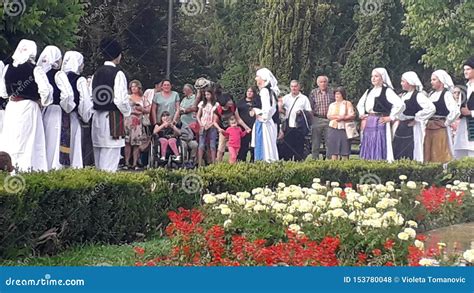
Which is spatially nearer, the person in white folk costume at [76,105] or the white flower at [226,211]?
the white flower at [226,211]

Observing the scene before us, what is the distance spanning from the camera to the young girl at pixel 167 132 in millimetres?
15922

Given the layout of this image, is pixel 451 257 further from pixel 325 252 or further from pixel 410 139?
pixel 410 139

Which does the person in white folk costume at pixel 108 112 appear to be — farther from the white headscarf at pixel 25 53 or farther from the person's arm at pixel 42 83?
the white headscarf at pixel 25 53

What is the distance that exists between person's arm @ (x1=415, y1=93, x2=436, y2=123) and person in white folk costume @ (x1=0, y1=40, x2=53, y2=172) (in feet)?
18.1

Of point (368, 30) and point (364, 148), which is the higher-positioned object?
point (368, 30)

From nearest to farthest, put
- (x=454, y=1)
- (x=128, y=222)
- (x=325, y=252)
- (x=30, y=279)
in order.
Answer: (x=30, y=279) < (x=325, y=252) < (x=128, y=222) < (x=454, y=1)

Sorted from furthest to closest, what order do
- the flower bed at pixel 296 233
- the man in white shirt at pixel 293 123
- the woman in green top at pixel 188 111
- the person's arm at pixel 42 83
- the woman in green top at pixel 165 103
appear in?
1. the woman in green top at pixel 188 111
2. the woman in green top at pixel 165 103
3. the man in white shirt at pixel 293 123
4. the person's arm at pixel 42 83
5. the flower bed at pixel 296 233

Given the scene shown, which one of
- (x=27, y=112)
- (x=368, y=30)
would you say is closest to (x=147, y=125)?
(x=27, y=112)

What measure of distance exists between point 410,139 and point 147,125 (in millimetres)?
4874

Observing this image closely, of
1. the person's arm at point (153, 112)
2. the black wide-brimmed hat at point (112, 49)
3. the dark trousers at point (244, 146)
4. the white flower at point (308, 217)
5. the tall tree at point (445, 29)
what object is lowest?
the white flower at point (308, 217)

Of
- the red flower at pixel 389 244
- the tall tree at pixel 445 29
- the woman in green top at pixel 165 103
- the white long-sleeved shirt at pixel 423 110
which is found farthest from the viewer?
the tall tree at pixel 445 29

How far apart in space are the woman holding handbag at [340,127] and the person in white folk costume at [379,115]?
0.75 m

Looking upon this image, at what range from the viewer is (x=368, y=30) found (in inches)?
1411

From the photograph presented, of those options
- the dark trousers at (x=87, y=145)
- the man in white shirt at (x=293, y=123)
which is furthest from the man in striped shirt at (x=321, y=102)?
the dark trousers at (x=87, y=145)
